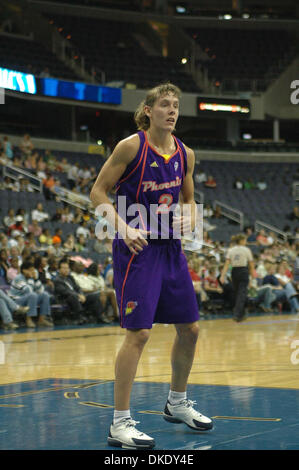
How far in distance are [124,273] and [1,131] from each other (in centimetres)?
2477

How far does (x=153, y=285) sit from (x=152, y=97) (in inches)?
47.0

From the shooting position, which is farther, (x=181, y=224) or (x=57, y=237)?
(x=57, y=237)

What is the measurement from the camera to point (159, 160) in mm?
4414

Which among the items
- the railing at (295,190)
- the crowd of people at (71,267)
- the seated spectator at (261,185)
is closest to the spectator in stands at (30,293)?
the crowd of people at (71,267)

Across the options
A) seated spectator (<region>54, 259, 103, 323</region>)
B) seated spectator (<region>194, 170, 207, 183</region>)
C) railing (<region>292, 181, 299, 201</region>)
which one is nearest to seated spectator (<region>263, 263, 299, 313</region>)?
seated spectator (<region>54, 259, 103, 323</region>)

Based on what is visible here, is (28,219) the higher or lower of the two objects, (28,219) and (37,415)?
the higher

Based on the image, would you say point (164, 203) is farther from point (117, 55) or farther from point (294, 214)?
point (117, 55)

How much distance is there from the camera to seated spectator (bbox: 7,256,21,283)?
515 inches

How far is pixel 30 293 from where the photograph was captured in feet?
41.8

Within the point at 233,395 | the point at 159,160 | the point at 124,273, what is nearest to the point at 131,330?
the point at 124,273

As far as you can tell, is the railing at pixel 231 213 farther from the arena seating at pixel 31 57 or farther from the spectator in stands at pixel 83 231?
the spectator in stands at pixel 83 231

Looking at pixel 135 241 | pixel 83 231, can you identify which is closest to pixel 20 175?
pixel 83 231

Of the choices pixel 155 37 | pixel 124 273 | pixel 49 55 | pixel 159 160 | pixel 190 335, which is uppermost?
pixel 155 37
